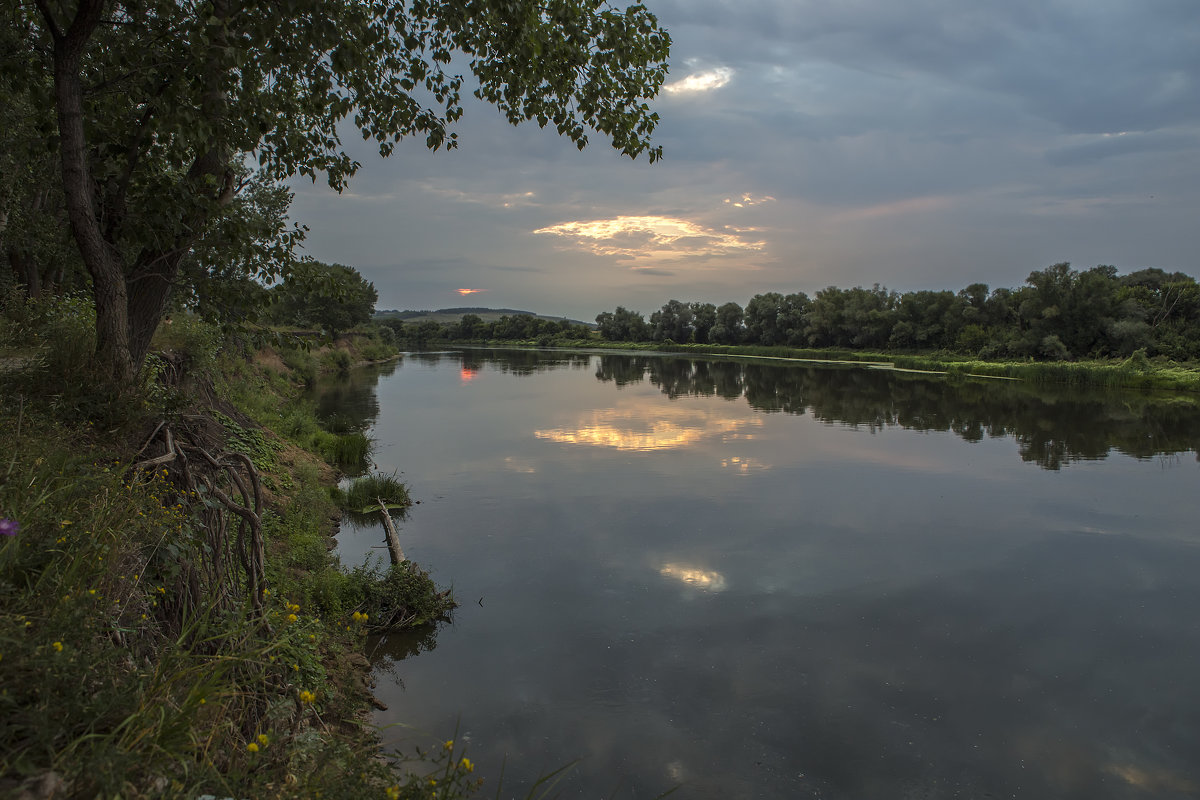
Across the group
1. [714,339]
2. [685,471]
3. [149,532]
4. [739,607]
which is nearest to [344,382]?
[685,471]

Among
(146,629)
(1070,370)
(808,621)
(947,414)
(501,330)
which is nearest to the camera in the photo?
(146,629)

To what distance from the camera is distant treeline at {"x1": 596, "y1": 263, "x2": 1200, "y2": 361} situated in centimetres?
5644

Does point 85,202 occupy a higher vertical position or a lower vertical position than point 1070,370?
higher

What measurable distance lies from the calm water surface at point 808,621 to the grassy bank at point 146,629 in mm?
1319

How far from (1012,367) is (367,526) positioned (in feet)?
184

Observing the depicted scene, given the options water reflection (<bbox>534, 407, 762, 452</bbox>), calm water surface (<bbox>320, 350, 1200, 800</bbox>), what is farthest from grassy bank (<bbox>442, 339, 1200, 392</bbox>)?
water reflection (<bbox>534, 407, 762, 452</bbox>)

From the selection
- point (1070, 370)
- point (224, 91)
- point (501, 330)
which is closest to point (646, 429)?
point (224, 91)

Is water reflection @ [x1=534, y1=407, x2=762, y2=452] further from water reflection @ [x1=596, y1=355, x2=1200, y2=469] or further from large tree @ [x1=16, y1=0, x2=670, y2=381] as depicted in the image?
large tree @ [x1=16, y1=0, x2=670, y2=381]

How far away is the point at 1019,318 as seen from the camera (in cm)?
6719

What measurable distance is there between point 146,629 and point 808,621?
8436 millimetres

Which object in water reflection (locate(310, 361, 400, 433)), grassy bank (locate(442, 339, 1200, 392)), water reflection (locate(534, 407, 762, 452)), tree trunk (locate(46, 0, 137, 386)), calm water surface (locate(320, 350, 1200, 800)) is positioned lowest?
calm water surface (locate(320, 350, 1200, 800))

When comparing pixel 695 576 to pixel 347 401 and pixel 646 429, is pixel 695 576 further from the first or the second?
pixel 347 401

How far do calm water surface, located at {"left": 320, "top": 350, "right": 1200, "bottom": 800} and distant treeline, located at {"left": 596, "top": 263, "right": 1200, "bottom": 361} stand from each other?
4163 centimetres

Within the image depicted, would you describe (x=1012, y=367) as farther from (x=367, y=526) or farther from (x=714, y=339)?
(x=714, y=339)
